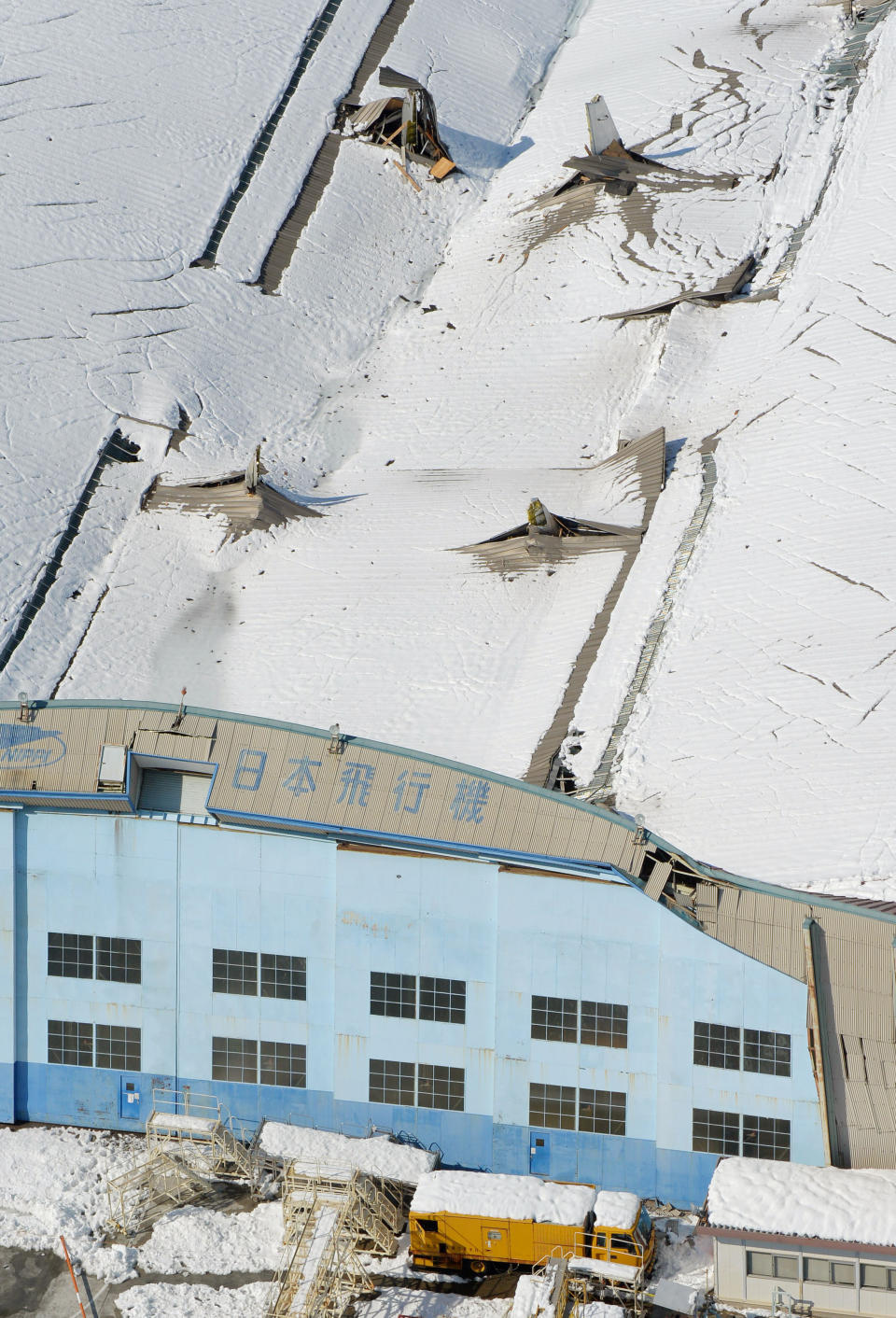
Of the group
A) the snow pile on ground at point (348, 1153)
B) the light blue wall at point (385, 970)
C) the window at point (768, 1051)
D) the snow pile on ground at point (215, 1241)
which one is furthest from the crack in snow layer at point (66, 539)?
the window at point (768, 1051)

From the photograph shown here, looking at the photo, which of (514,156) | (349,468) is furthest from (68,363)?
(514,156)

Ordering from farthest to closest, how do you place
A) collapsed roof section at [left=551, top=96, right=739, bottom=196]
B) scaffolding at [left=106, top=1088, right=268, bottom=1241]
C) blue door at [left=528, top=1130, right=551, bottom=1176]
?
collapsed roof section at [left=551, top=96, right=739, bottom=196]
blue door at [left=528, top=1130, right=551, bottom=1176]
scaffolding at [left=106, top=1088, right=268, bottom=1241]

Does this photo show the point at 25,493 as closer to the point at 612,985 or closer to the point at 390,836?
the point at 390,836

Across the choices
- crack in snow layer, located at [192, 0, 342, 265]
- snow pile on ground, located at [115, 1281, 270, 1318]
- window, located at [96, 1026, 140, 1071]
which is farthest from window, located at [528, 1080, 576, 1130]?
crack in snow layer, located at [192, 0, 342, 265]

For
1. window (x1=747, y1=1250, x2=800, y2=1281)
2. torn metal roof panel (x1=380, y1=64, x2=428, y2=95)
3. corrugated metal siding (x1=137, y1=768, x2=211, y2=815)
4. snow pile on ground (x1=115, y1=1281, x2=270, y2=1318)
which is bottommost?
snow pile on ground (x1=115, y1=1281, x2=270, y2=1318)

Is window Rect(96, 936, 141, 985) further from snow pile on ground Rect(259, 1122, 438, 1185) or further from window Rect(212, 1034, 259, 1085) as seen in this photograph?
snow pile on ground Rect(259, 1122, 438, 1185)

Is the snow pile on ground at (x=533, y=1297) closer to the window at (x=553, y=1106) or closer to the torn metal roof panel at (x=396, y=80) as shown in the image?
the window at (x=553, y=1106)
